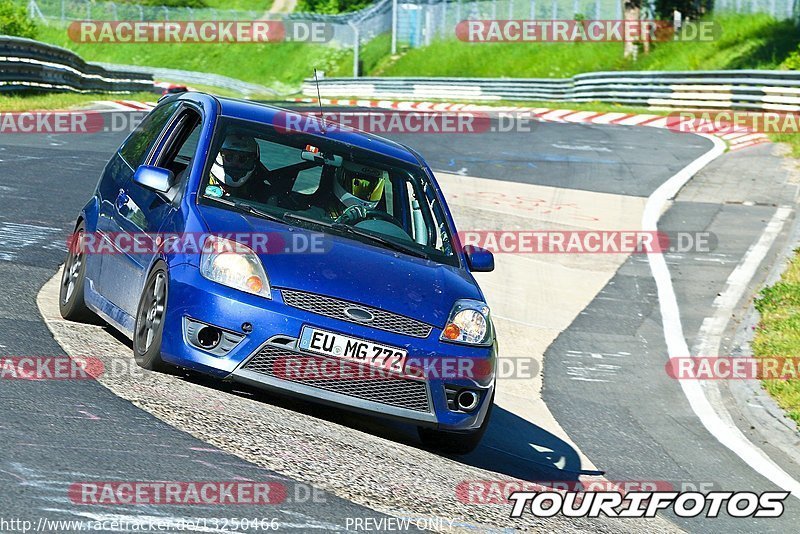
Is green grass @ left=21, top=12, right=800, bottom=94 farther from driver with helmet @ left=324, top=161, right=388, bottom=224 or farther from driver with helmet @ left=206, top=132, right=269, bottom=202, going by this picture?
driver with helmet @ left=206, top=132, right=269, bottom=202

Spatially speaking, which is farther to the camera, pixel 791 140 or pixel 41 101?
pixel 41 101

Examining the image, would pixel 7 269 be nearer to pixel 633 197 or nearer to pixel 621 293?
pixel 621 293

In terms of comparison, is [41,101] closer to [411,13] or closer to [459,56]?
[459,56]

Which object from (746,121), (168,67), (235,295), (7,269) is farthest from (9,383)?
(168,67)

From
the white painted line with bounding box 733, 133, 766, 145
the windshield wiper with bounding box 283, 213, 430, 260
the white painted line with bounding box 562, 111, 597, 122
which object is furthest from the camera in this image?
the white painted line with bounding box 562, 111, 597, 122

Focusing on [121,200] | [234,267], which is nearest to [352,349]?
[234,267]

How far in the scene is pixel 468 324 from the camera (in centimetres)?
679

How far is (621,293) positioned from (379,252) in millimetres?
6877

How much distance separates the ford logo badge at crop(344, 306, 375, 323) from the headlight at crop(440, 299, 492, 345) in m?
0.44

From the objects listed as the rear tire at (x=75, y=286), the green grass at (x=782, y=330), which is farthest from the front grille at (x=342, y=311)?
A: the green grass at (x=782, y=330)

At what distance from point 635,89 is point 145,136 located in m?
26.8

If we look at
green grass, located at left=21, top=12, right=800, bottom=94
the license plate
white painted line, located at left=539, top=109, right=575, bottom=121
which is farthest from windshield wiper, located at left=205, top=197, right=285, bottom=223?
green grass, located at left=21, top=12, right=800, bottom=94

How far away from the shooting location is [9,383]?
20.3ft

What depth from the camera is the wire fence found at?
49.2 metres
